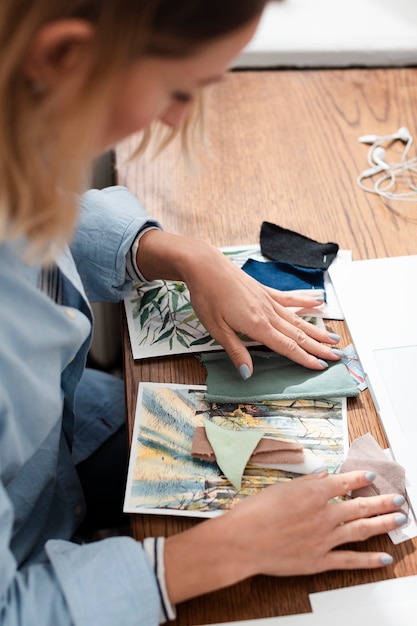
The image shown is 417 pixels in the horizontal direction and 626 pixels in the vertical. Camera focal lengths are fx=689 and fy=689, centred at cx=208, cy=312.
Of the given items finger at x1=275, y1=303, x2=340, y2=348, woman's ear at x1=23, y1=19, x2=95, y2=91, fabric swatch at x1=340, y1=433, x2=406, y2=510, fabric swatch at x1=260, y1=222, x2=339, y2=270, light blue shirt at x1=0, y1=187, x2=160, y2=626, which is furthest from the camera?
fabric swatch at x1=260, y1=222, x2=339, y2=270

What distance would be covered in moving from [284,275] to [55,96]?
49 cm

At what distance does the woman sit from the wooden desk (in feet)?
0.31

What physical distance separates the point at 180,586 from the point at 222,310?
1.08 feet

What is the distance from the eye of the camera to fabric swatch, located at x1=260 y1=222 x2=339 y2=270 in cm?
95

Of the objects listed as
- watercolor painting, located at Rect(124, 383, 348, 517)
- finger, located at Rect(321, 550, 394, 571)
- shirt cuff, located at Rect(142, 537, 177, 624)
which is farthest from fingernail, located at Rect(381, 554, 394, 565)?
shirt cuff, located at Rect(142, 537, 177, 624)

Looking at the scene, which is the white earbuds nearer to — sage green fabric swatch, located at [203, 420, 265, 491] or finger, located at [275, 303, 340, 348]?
finger, located at [275, 303, 340, 348]

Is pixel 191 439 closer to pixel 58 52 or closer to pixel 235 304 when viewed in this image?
pixel 235 304

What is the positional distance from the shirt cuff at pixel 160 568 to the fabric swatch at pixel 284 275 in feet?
1.28

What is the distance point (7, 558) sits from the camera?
0.60 meters

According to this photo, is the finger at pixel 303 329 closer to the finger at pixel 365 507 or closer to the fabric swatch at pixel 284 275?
the fabric swatch at pixel 284 275

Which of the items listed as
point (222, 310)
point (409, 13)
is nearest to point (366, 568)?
point (222, 310)

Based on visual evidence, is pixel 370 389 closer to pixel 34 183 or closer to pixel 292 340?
pixel 292 340

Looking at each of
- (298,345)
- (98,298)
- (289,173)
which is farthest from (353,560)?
(289,173)

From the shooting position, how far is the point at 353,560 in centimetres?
66
